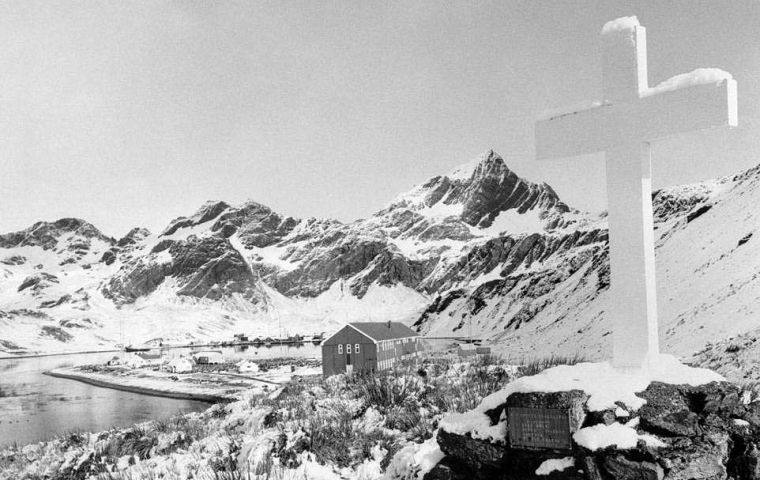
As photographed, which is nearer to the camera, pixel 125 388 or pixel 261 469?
pixel 261 469

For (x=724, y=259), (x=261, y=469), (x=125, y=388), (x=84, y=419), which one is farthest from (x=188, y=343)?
(x=261, y=469)

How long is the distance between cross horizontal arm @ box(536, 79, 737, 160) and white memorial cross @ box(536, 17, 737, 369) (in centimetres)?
1

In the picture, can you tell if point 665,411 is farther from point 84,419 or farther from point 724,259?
point 84,419

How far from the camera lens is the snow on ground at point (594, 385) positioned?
6.25 metres

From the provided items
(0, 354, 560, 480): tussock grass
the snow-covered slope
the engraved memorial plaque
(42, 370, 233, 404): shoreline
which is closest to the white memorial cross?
the engraved memorial plaque

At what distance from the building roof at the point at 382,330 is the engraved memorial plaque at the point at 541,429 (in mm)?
38795

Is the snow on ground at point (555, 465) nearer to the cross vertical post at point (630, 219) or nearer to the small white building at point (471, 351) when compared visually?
the cross vertical post at point (630, 219)

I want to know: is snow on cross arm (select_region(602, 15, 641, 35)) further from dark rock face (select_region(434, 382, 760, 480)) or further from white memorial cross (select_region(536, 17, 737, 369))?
dark rock face (select_region(434, 382, 760, 480))

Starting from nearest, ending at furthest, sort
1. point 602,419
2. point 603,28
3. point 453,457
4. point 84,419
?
point 602,419, point 453,457, point 603,28, point 84,419

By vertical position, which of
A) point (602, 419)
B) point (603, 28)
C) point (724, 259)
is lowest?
point (602, 419)

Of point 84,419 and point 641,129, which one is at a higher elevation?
point 641,129

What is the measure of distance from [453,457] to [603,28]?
17.9 ft

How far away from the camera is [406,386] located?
11.8 metres

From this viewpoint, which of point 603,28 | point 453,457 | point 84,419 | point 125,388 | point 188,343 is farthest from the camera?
point 188,343
